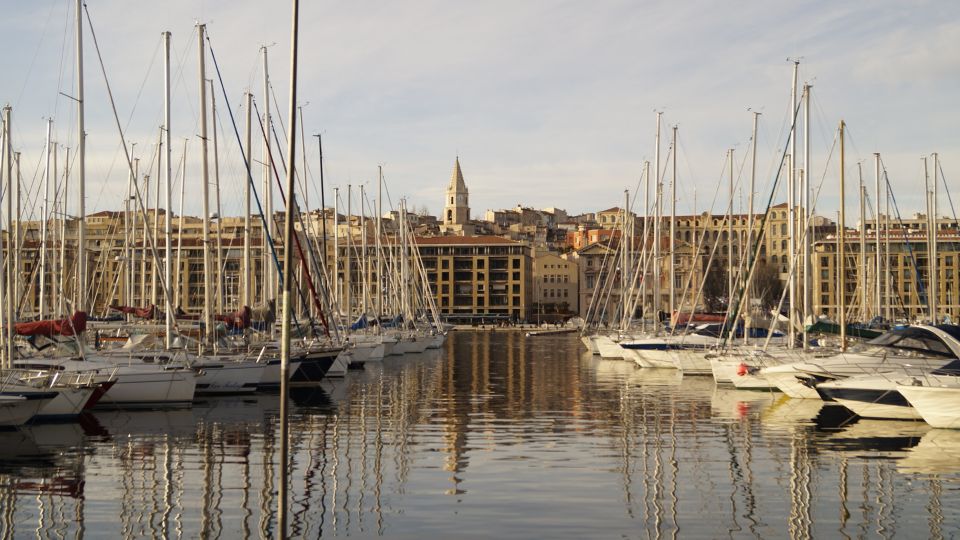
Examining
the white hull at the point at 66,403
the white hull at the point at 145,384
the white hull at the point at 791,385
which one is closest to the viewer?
the white hull at the point at 66,403

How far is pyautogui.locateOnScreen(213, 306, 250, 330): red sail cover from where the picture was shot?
147 ft

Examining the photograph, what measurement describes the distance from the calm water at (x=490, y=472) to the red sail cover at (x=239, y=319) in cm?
768

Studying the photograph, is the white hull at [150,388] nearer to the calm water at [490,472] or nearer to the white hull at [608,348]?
the calm water at [490,472]

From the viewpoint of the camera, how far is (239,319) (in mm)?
46344

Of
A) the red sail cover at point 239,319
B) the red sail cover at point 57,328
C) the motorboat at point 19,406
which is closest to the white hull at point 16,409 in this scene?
the motorboat at point 19,406

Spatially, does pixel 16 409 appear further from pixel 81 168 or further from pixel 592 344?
pixel 592 344

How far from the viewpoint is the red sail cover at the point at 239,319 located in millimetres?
44906

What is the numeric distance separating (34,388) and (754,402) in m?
21.4

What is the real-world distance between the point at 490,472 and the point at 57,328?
1706 cm

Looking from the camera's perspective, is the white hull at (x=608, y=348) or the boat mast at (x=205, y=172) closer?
the boat mast at (x=205, y=172)

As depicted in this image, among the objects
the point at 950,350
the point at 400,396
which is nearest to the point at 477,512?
the point at 950,350

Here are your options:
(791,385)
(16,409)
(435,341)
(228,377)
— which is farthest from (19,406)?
(435,341)

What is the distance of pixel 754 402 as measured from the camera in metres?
37.7

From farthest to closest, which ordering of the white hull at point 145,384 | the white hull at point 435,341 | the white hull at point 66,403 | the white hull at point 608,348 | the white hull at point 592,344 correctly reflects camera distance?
the white hull at point 435,341
the white hull at point 592,344
the white hull at point 608,348
the white hull at point 145,384
the white hull at point 66,403
